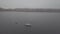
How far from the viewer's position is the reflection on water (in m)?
1.57

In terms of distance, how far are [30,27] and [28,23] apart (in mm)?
79

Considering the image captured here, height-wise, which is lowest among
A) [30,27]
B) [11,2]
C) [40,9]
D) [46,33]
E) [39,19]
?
[46,33]

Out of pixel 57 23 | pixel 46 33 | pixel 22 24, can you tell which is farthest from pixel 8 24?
pixel 57 23

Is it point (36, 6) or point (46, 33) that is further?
point (46, 33)

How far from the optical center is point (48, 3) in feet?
5.03

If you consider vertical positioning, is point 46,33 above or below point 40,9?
below

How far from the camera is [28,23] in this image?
160 cm

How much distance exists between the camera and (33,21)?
5.22 feet

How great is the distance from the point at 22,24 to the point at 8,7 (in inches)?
14.7

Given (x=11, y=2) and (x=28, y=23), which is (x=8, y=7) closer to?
(x=11, y=2)

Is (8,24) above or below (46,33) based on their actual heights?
above

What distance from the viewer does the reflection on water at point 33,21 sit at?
157cm

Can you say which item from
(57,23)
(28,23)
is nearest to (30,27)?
(28,23)

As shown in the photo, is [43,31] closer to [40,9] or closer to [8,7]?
[40,9]
